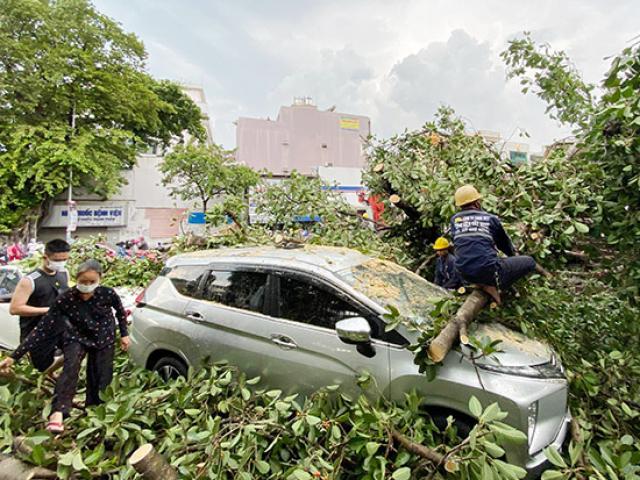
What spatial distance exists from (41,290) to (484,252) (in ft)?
13.5

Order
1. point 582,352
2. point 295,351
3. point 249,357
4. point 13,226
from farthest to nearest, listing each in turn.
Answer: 1. point 13,226
2. point 582,352
3. point 249,357
4. point 295,351

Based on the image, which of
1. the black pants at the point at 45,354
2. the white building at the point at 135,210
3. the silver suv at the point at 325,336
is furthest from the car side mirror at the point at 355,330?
the white building at the point at 135,210

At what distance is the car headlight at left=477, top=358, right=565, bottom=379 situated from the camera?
7.53 feet

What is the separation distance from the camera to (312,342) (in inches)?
108

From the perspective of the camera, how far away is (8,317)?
197 inches

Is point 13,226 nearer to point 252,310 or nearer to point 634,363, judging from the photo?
point 252,310

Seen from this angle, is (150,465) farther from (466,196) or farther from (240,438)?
(466,196)

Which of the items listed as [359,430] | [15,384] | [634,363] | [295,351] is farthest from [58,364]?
[634,363]

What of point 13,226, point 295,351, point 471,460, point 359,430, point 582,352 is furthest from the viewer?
point 13,226

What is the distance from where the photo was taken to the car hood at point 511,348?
237 cm

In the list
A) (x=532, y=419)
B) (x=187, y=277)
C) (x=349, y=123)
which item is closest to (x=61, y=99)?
(x=187, y=277)

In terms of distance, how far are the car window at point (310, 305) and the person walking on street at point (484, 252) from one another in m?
1.00

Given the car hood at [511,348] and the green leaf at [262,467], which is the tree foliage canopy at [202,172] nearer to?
the car hood at [511,348]

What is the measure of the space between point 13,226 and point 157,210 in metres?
6.63
